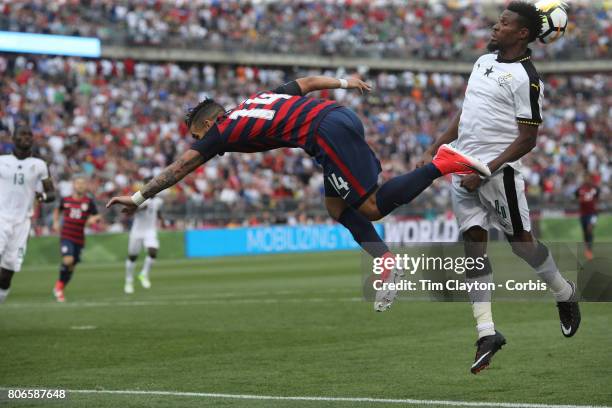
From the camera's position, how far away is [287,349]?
1212cm

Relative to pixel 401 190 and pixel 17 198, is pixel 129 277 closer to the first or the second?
pixel 17 198

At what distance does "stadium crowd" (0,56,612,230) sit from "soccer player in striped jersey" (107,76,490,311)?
76.4 ft

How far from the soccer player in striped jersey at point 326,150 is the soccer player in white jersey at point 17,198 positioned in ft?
19.3

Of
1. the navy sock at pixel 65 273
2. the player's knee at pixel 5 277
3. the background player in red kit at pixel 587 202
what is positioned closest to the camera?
the player's knee at pixel 5 277

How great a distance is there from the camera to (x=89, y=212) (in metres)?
21.6

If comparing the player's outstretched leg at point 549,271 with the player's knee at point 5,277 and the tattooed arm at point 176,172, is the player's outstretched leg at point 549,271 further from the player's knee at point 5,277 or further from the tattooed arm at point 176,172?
the player's knee at point 5,277

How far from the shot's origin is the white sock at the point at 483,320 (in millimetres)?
8836

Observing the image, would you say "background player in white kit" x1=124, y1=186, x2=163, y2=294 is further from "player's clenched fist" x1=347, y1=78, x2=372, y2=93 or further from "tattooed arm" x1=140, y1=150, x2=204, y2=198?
"tattooed arm" x1=140, y1=150, x2=204, y2=198

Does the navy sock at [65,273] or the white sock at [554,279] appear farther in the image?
the navy sock at [65,273]

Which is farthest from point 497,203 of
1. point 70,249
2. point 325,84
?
point 70,249

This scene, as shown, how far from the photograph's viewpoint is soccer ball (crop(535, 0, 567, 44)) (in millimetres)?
8883

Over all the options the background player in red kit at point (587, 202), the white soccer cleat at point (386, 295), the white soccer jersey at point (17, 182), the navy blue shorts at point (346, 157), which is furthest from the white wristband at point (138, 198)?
the background player in red kit at point (587, 202)

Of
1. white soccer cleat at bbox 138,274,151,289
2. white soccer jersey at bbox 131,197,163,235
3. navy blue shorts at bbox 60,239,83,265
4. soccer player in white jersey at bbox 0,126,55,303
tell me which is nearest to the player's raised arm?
soccer player in white jersey at bbox 0,126,55,303

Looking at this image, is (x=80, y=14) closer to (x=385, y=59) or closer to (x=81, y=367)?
(x=385, y=59)
